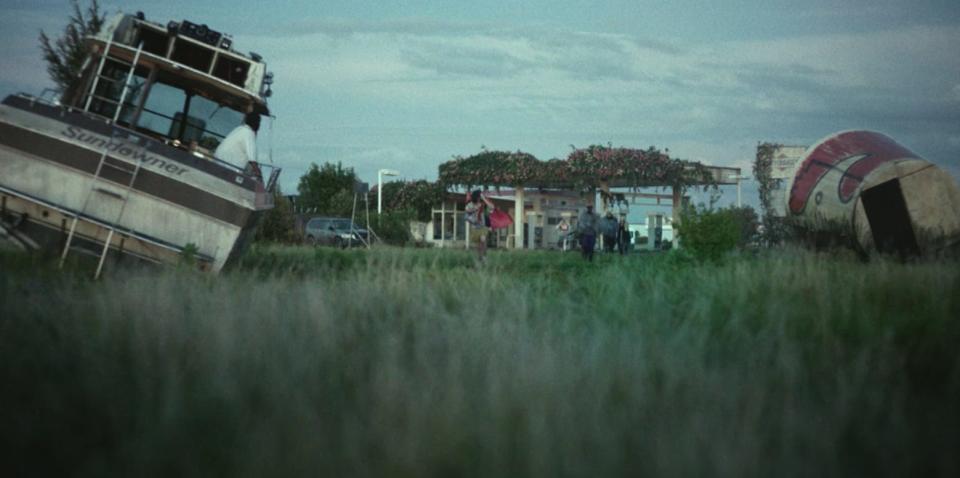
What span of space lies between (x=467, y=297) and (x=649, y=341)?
2877 millimetres

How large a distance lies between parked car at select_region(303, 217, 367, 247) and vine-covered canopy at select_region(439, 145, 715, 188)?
6601 mm

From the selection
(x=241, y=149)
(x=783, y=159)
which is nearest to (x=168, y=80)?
(x=241, y=149)

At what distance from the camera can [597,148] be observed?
3984 cm

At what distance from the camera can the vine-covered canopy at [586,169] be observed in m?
39.6

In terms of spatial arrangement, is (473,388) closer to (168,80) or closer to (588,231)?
(168,80)

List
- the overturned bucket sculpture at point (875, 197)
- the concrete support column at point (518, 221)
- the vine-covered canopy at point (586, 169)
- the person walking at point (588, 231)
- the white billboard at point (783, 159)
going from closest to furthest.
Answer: the overturned bucket sculpture at point (875, 197)
the person walking at point (588, 231)
the white billboard at point (783, 159)
the vine-covered canopy at point (586, 169)
the concrete support column at point (518, 221)

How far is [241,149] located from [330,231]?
92.6 feet

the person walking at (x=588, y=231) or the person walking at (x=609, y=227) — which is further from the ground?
the person walking at (x=609, y=227)

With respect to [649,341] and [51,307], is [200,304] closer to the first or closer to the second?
[51,307]

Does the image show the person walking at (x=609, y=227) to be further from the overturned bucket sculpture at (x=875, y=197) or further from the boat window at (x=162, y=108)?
the boat window at (x=162, y=108)

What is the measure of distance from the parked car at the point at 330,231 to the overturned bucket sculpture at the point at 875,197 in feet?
79.0

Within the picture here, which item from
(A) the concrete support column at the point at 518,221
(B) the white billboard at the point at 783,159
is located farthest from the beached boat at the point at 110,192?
(A) the concrete support column at the point at 518,221

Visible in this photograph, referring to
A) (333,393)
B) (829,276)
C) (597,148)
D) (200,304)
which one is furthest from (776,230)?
(333,393)

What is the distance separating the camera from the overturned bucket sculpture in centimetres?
1594
